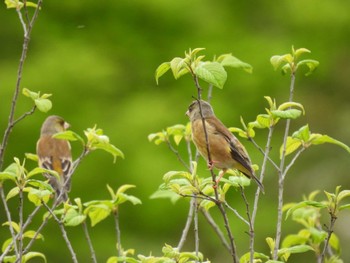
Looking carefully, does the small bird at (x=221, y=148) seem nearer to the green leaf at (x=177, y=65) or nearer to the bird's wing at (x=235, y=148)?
the bird's wing at (x=235, y=148)

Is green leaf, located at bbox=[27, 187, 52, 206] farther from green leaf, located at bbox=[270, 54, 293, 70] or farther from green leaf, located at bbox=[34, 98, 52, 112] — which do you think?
green leaf, located at bbox=[270, 54, 293, 70]

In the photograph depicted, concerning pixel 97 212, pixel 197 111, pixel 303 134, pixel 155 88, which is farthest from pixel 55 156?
pixel 155 88

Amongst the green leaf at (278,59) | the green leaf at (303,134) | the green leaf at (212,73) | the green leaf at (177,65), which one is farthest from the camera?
the green leaf at (278,59)

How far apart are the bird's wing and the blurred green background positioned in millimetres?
8181

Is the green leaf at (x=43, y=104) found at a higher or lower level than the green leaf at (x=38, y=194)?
higher

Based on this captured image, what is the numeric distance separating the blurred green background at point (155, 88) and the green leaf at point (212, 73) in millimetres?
10038

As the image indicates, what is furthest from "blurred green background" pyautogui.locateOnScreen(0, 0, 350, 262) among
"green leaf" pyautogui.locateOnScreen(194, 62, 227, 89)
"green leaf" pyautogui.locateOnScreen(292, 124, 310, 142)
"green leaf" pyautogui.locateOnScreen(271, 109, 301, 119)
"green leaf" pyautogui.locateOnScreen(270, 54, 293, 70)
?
"green leaf" pyautogui.locateOnScreen(194, 62, 227, 89)

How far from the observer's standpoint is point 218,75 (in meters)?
3.96

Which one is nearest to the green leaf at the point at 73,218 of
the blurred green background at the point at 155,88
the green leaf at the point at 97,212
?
the green leaf at the point at 97,212

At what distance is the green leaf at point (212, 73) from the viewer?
12.9ft

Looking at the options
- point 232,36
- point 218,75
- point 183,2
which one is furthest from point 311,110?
point 218,75

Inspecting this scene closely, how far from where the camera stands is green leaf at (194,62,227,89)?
3.93 metres

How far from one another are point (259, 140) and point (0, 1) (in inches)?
211

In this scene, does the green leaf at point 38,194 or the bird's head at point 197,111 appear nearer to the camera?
the green leaf at point 38,194
